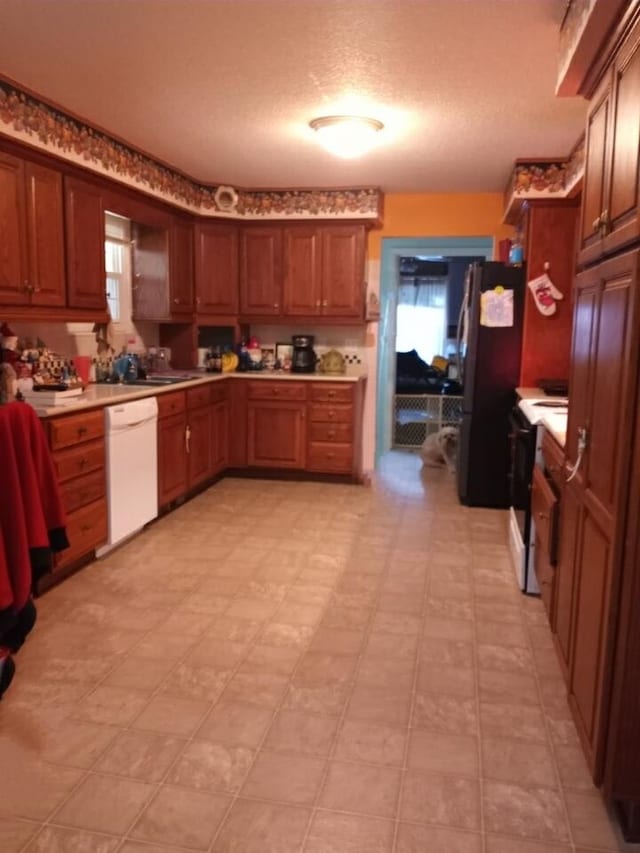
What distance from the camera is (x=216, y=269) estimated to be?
17.8ft

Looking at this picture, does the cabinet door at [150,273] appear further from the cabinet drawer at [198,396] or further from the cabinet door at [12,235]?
the cabinet door at [12,235]

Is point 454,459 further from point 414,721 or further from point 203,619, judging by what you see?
point 414,721

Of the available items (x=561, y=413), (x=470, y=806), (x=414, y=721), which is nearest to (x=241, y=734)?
(x=414, y=721)

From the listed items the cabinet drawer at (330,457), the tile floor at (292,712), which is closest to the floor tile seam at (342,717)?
the tile floor at (292,712)

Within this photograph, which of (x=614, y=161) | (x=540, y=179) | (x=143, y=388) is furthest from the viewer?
(x=540, y=179)

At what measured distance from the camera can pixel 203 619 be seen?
290 cm

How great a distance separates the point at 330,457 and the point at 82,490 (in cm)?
234

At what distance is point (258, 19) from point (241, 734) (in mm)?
2448

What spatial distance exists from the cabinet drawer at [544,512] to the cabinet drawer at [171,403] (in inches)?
90.0

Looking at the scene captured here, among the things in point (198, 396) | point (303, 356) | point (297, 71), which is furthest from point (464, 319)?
point (297, 71)

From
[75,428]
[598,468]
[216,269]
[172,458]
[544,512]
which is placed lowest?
[172,458]

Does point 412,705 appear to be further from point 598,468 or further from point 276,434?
point 276,434

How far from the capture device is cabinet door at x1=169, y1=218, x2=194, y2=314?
4962 mm

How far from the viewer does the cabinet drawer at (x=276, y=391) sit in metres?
5.26
